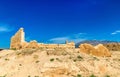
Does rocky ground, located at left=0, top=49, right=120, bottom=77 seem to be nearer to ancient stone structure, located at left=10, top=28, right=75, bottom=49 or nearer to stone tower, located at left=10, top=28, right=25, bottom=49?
ancient stone structure, located at left=10, top=28, right=75, bottom=49

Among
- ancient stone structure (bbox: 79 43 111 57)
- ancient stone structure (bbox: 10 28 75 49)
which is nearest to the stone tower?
ancient stone structure (bbox: 10 28 75 49)

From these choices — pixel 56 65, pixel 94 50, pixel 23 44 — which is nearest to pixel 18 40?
pixel 23 44

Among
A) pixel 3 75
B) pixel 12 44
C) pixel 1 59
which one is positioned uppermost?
pixel 12 44

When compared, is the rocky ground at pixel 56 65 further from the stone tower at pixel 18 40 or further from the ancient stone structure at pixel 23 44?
the stone tower at pixel 18 40

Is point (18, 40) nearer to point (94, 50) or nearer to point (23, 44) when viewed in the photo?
point (23, 44)

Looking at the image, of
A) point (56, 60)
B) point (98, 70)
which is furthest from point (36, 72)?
point (98, 70)

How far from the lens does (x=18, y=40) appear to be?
39.5m

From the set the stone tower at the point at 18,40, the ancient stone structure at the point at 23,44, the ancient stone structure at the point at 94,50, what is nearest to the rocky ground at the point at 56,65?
the ancient stone structure at the point at 94,50

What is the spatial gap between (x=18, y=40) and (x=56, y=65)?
570 inches

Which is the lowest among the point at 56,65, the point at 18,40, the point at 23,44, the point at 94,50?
the point at 56,65

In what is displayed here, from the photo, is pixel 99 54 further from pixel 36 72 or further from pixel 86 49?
pixel 36 72

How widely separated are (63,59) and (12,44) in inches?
595

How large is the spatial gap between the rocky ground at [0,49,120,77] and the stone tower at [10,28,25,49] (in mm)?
7039

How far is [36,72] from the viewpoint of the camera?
87.0 feet
